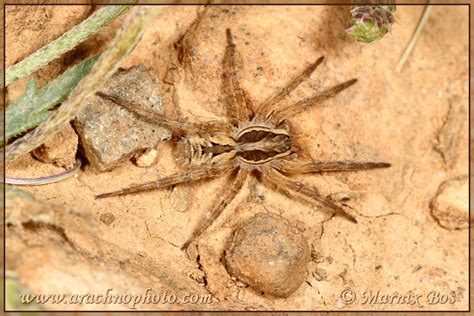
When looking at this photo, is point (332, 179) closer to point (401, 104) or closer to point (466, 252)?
point (401, 104)

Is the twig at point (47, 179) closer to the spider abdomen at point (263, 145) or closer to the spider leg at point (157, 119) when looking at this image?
the spider leg at point (157, 119)

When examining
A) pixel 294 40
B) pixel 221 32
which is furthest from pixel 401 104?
pixel 221 32

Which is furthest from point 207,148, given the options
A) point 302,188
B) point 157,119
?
point 302,188

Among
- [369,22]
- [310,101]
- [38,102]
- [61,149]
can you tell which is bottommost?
[61,149]

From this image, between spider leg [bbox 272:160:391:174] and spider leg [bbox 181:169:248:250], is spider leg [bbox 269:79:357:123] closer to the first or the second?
spider leg [bbox 272:160:391:174]

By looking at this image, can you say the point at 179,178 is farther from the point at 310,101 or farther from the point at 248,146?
the point at 310,101
